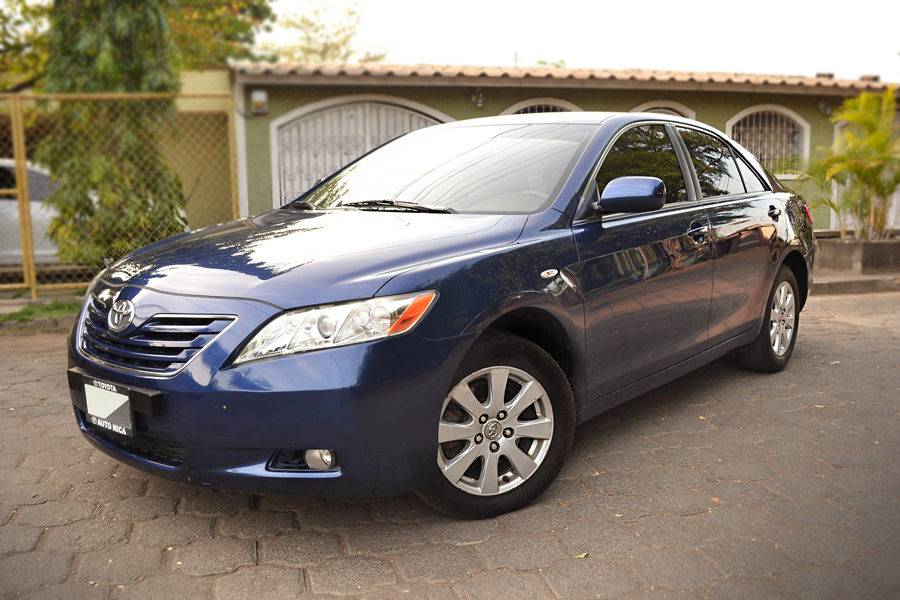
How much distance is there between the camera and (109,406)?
9.75 feet

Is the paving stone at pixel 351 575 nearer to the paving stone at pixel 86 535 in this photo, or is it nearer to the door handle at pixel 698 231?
the paving stone at pixel 86 535

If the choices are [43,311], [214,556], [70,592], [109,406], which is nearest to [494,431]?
[214,556]

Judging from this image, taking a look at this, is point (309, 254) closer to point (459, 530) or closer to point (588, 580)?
point (459, 530)

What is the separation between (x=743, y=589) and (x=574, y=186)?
5.84 ft

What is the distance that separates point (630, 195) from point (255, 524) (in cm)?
207

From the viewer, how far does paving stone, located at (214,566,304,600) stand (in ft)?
8.47

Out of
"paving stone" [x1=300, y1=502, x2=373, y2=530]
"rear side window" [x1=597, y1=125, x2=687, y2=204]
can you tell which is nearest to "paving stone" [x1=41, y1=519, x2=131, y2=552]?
"paving stone" [x1=300, y1=502, x2=373, y2=530]

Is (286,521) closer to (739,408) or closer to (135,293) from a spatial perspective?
(135,293)

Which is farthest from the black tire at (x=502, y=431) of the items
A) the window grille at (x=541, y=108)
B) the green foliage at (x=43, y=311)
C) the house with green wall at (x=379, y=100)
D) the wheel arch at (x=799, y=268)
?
the window grille at (x=541, y=108)

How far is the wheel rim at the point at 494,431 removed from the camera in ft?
9.73

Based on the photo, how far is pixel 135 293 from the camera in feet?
9.88

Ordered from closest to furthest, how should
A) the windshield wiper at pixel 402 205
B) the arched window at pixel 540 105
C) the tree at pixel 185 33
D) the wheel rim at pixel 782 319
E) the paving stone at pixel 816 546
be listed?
the paving stone at pixel 816 546, the windshield wiper at pixel 402 205, the wheel rim at pixel 782 319, the arched window at pixel 540 105, the tree at pixel 185 33

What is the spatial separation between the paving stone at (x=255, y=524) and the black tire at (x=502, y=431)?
586 millimetres

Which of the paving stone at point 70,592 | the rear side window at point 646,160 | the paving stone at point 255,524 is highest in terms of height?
the rear side window at point 646,160
